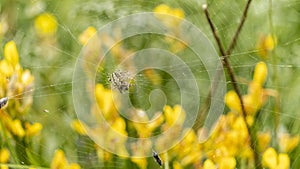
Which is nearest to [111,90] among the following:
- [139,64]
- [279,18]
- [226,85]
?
[139,64]

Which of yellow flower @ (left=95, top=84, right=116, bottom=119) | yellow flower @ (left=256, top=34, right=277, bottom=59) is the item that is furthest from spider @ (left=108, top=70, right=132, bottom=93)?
yellow flower @ (left=256, top=34, right=277, bottom=59)

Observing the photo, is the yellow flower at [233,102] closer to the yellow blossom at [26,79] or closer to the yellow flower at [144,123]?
the yellow flower at [144,123]

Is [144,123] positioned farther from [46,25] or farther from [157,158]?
[46,25]

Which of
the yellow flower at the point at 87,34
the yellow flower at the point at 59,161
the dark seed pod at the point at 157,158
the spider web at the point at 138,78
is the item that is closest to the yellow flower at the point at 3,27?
the spider web at the point at 138,78

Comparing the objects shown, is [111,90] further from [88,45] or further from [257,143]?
[257,143]

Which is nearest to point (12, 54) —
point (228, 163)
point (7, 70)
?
point (7, 70)

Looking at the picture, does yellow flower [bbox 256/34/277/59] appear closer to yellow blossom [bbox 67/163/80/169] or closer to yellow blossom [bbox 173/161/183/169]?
yellow blossom [bbox 173/161/183/169]
